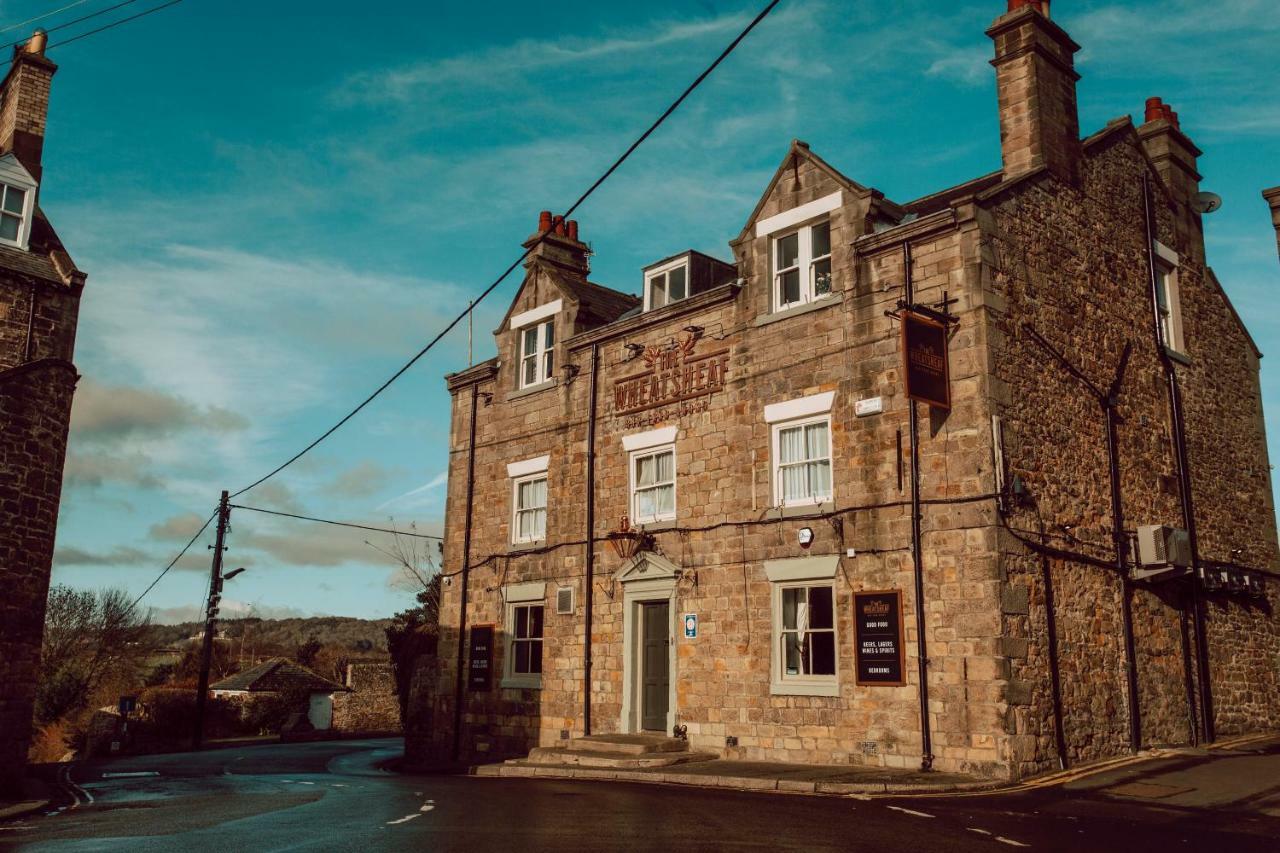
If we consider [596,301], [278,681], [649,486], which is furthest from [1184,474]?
[278,681]

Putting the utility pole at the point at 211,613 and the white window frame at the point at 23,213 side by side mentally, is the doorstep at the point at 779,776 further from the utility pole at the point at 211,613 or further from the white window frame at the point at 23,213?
the utility pole at the point at 211,613

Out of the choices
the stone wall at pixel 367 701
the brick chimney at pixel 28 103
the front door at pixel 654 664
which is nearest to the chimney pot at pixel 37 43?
the brick chimney at pixel 28 103

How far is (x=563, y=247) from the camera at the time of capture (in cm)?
2458

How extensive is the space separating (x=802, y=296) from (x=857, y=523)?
404 centimetres

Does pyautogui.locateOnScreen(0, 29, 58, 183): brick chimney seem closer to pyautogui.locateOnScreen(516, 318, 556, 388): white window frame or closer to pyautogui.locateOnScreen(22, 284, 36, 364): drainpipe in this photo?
pyautogui.locateOnScreen(22, 284, 36, 364): drainpipe

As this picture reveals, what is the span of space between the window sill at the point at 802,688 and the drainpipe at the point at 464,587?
833cm

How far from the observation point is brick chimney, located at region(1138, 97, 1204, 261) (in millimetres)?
20781

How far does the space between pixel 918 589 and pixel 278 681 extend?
3822 centimetres

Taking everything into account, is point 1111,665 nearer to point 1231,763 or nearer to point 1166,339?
point 1231,763

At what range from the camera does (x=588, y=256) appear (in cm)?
2533

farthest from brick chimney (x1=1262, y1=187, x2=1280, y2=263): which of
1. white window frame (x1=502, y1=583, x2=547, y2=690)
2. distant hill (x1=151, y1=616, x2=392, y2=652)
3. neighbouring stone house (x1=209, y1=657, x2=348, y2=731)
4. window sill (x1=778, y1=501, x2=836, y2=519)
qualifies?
distant hill (x1=151, y1=616, x2=392, y2=652)

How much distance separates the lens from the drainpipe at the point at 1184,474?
687 inches

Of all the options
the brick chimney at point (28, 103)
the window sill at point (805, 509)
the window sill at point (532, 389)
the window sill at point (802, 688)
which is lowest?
the window sill at point (802, 688)

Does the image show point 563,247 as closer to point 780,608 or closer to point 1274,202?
point 780,608
